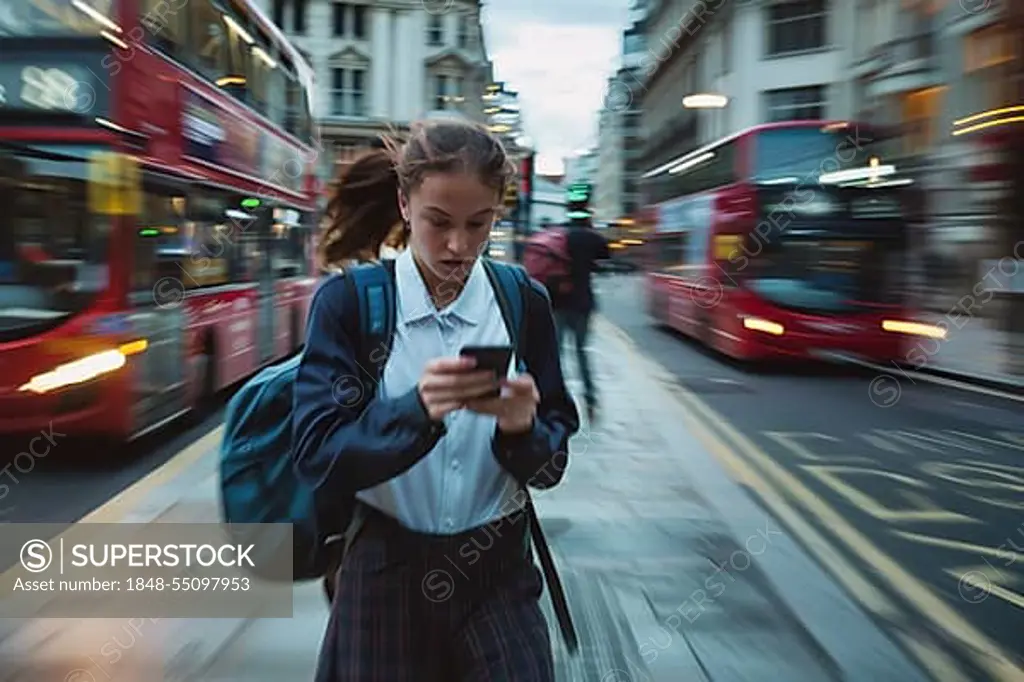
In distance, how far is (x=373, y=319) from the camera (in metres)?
1.81

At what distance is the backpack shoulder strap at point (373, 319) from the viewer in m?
1.81

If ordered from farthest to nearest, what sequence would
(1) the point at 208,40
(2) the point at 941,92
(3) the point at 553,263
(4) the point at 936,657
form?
(1) the point at 208,40 → (3) the point at 553,263 → (2) the point at 941,92 → (4) the point at 936,657

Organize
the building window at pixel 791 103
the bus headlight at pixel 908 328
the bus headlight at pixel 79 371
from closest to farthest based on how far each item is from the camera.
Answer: the bus headlight at pixel 79 371 < the bus headlight at pixel 908 328 < the building window at pixel 791 103

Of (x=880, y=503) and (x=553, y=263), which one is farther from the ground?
(x=553, y=263)

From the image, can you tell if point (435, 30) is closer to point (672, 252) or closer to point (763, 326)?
point (672, 252)

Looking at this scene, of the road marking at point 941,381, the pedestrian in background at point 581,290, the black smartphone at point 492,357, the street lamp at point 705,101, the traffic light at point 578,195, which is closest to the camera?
the black smartphone at point 492,357

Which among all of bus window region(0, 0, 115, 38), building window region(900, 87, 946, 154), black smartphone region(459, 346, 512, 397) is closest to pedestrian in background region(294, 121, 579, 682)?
black smartphone region(459, 346, 512, 397)

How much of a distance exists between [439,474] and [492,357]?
→ 0.31m

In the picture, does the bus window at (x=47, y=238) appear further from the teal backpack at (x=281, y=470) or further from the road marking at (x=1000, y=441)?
the road marking at (x=1000, y=441)

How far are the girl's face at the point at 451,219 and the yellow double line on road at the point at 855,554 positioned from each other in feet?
9.43

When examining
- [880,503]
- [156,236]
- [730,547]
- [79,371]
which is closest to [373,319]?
[730,547]

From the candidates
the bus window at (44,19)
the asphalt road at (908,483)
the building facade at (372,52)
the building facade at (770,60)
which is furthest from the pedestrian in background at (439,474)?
the building facade at (372,52)

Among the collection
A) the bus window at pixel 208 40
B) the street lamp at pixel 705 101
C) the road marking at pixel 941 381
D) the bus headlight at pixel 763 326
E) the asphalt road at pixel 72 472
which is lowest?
the asphalt road at pixel 72 472

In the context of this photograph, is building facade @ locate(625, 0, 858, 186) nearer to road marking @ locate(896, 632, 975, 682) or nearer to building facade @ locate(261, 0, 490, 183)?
building facade @ locate(261, 0, 490, 183)
